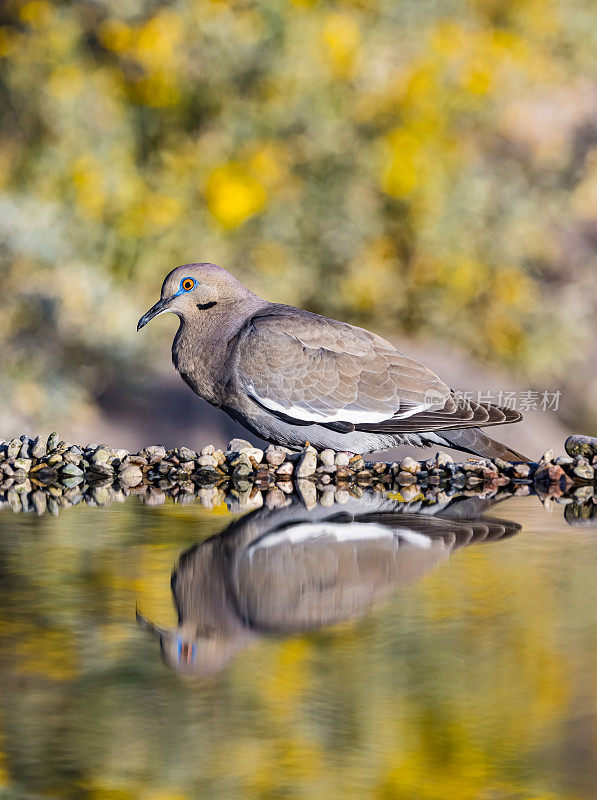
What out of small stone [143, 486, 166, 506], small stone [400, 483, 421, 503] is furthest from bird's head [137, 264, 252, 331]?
small stone [400, 483, 421, 503]

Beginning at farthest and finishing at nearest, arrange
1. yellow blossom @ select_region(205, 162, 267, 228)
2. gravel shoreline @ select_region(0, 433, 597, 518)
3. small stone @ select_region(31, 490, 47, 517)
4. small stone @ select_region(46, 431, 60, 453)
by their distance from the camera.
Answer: yellow blossom @ select_region(205, 162, 267, 228) → small stone @ select_region(46, 431, 60, 453) → gravel shoreline @ select_region(0, 433, 597, 518) → small stone @ select_region(31, 490, 47, 517)

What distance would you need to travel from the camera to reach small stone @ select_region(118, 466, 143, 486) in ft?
15.5

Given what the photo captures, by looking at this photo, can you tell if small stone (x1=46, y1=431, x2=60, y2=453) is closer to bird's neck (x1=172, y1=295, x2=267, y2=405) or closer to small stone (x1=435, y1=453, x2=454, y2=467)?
bird's neck (x1=172, y1=295, x2=267, y2=405)

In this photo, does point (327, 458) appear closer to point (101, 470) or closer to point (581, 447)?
point (101, 470)

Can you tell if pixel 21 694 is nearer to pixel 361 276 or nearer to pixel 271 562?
pixel 271 562

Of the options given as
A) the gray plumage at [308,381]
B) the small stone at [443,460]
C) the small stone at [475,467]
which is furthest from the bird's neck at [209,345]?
the small stone at [475,467]

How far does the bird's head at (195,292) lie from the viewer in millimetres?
5062

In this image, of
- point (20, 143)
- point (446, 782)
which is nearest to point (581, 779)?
point (446, 782)

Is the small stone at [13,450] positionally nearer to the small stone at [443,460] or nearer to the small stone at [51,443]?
the small stone at [51,443]

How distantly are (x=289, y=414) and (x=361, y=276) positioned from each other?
337cm

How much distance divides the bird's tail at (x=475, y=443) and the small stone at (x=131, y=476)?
130cm

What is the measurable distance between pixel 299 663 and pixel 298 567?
865 mm

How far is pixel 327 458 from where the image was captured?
4781 millimetres

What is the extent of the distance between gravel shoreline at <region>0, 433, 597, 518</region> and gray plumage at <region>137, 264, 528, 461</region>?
0.12m
